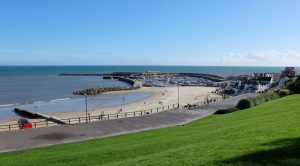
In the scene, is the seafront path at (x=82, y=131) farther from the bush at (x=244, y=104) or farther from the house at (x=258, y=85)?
the house at (x=258, y=85)

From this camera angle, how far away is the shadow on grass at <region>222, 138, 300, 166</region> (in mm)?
9203

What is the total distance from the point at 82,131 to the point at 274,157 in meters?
19.3

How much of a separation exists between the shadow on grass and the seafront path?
620 inches

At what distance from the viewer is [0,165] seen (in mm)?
15578

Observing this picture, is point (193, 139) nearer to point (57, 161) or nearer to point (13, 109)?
point (57, 161)

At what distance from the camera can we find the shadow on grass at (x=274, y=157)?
30.2ft

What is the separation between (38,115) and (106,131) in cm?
2401

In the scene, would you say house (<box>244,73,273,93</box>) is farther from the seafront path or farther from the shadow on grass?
the shadow on grass

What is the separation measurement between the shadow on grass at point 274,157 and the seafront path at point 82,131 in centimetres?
1574

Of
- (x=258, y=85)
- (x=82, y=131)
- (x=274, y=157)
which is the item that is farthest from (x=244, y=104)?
(x=258, y=85)

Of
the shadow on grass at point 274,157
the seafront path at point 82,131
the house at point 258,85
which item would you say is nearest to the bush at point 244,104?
the seafront path at point 82,131

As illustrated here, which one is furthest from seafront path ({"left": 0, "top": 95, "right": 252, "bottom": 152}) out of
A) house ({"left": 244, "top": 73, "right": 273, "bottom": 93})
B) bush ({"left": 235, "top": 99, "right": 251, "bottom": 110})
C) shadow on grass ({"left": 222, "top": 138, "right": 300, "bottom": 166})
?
house ({"left": 244, "top": 73, "right": 273, "bottom": 93})

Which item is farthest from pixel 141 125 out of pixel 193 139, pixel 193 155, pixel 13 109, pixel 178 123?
pixel 13 109

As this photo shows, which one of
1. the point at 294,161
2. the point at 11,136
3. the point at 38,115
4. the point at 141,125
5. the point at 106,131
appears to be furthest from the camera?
the point at 38,115
